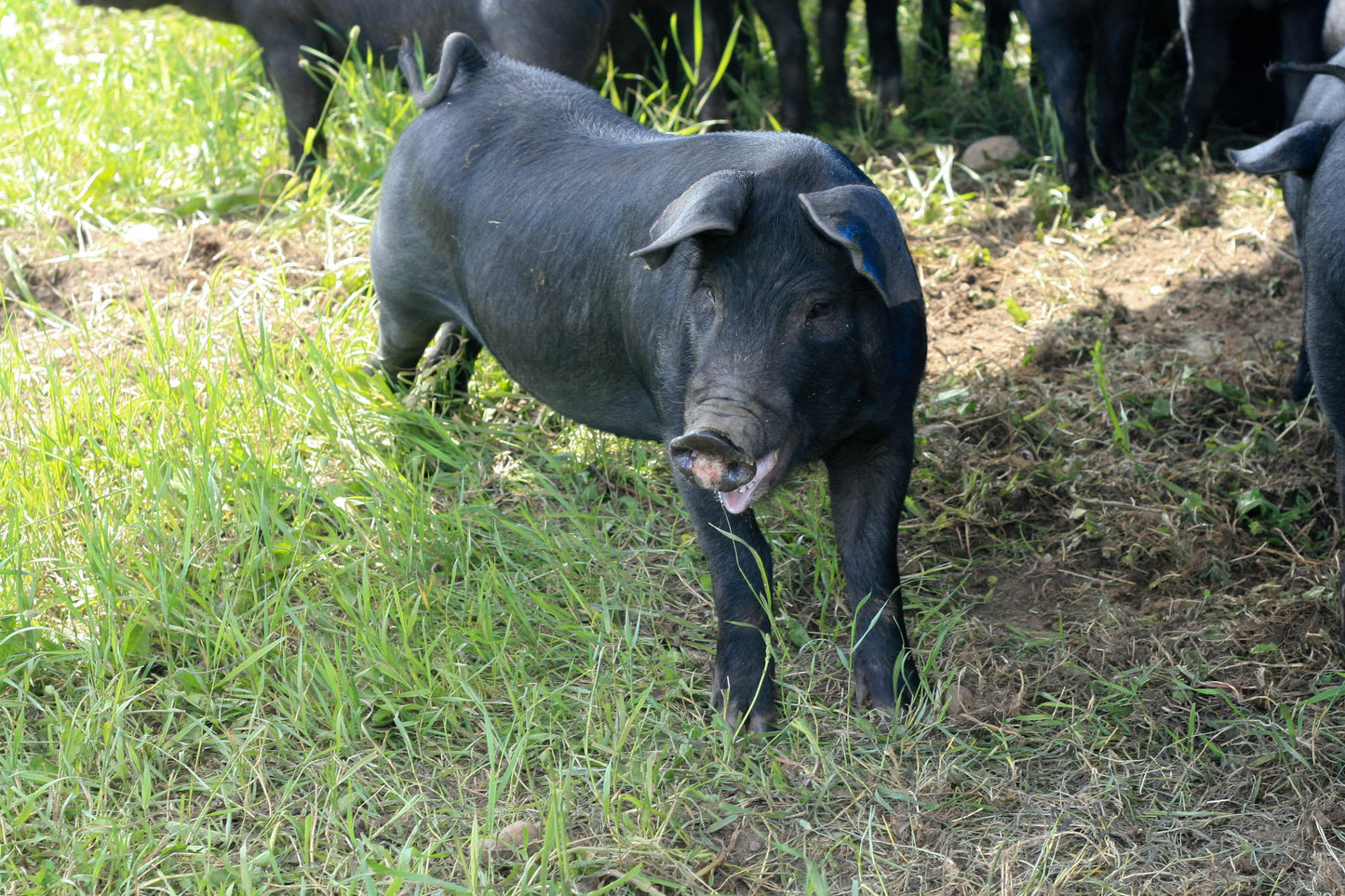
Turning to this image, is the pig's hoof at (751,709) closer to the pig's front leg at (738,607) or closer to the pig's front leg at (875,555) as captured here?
the pig's front leg at (738,607)

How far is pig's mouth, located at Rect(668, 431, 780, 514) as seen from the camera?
243 cm

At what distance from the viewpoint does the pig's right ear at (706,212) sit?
8.19ft

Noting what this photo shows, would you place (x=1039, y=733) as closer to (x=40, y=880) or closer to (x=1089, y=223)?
(x=40, y=880)

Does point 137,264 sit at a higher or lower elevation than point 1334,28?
lower

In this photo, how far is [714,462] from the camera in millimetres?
Answer: 2488

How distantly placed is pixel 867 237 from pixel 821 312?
0.63 ft

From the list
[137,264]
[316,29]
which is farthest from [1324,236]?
[316,29]

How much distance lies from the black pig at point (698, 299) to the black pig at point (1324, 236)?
93 cm

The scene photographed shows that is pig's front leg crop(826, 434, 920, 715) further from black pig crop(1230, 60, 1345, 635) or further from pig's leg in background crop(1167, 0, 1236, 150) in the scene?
pig's leg in background crop(1167, 0, 1236, 150)

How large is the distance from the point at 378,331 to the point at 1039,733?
8.24 feet

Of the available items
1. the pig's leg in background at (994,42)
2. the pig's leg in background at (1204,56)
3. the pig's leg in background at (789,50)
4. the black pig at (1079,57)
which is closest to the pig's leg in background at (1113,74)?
the black pig at (1079,57)

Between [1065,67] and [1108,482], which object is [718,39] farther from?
[1108,482]

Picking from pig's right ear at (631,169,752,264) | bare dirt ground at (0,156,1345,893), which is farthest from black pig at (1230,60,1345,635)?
pig's right ear at (631,169,752,264)

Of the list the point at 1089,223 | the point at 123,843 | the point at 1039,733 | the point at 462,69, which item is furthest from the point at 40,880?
the point at 1089,223
